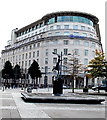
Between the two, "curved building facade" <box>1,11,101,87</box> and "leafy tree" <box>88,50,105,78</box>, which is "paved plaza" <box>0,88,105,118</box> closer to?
"leafy tree" <box>88,50,105,78</box>

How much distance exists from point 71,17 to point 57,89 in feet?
192

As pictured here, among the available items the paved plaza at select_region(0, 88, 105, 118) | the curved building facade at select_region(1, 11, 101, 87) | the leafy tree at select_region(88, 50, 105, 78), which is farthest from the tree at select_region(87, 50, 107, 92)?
the curved building facade at select_region(1, 11, 101, 87)

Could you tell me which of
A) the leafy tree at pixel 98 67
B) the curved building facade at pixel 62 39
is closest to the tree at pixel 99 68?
the leafy tree at pixel 98 67

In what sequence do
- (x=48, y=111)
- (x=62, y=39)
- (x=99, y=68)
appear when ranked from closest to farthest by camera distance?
(x=48, y=111)
(x=99, y=68)
(x=62, y=39)

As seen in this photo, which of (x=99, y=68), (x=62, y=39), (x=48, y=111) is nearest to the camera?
(x=48, y=111)

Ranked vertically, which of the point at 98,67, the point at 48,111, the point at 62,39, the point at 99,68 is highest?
the point at 62,39

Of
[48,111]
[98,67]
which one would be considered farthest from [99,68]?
[48,111]

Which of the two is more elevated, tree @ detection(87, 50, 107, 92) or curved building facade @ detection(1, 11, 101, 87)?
curved building facade @ detection(1, 11, 101, 87)

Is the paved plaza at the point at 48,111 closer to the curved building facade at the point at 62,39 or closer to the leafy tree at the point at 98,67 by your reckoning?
the leafy tree at the point at 98,67

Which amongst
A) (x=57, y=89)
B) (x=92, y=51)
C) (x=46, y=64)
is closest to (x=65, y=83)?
(x=46, y=64)

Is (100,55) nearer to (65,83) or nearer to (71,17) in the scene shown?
(65,83)

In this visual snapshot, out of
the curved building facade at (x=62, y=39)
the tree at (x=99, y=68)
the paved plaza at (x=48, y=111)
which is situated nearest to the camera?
the paved plaza at (x=48, y=111)

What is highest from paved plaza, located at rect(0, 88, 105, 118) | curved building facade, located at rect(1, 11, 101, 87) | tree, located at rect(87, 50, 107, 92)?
curved building facade, located at rect(1, 11, 101, 87)

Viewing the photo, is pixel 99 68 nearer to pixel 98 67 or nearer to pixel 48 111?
pixel 98 67
